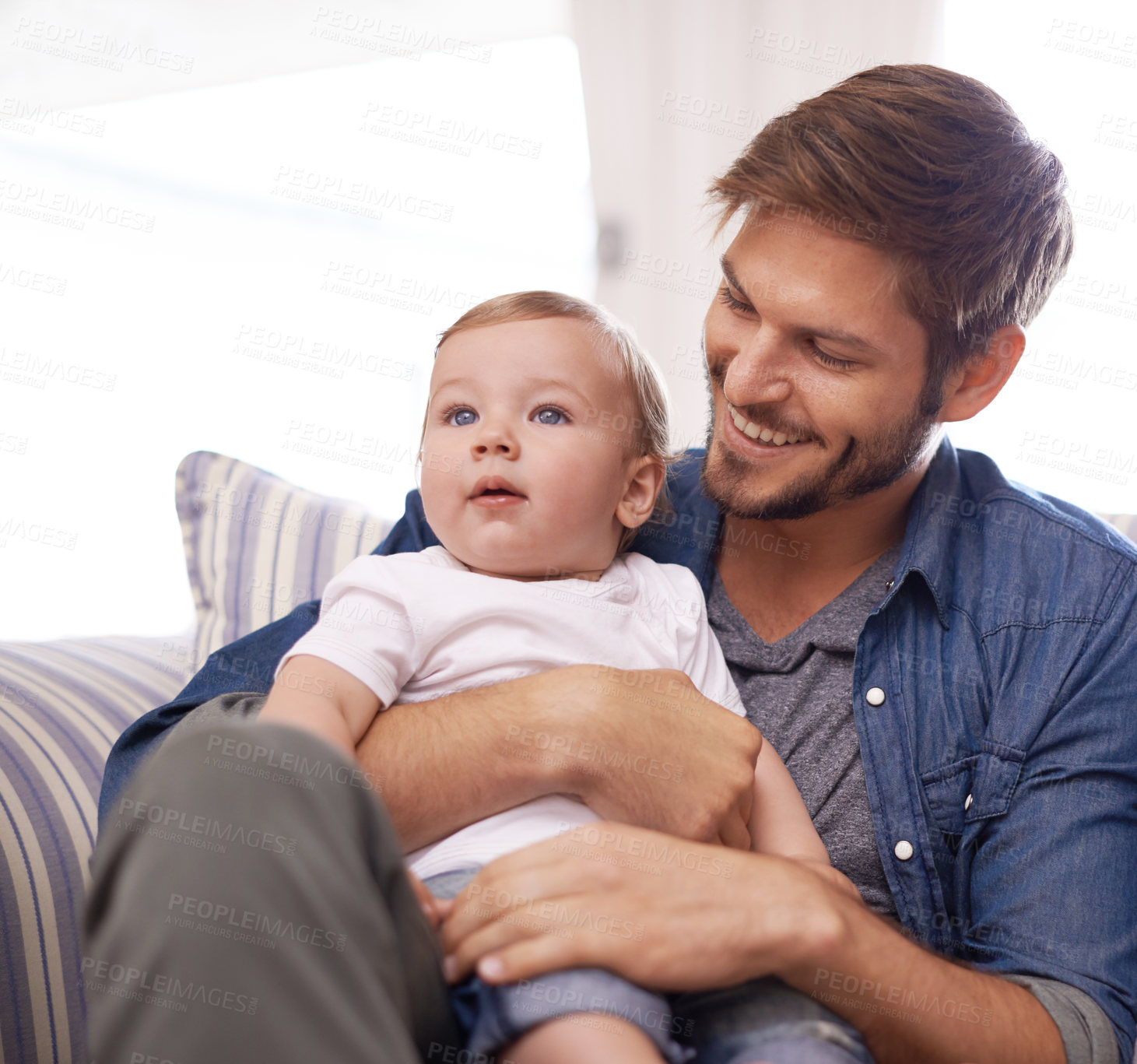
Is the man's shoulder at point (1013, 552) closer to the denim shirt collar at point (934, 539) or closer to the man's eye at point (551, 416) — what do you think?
the denim shirt collar at point (934, 539)

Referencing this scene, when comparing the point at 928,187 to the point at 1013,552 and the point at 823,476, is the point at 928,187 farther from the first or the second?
the point at 1013,552

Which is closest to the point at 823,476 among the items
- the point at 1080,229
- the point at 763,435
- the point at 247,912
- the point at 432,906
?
the point at 763,435

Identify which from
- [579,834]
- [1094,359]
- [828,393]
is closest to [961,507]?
[828,393]

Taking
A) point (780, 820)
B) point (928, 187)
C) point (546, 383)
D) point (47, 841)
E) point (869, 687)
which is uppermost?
point (928, 187)

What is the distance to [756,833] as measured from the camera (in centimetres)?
112

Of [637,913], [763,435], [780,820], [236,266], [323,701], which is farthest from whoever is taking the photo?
[236,266]

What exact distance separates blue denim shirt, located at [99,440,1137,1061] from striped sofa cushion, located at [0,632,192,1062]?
17 cm

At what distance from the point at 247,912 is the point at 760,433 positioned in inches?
36.8

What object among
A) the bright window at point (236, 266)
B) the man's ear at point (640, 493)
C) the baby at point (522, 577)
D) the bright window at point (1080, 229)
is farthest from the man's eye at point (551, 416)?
the bright window at point (236, 266)

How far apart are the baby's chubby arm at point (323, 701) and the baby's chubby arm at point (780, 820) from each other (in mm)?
462

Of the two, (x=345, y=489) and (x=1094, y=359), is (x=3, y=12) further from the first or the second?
(x=1094, y=359)

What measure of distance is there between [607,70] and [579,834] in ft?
8.96

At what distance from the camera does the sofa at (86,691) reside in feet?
3.88

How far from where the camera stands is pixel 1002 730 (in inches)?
47.4
